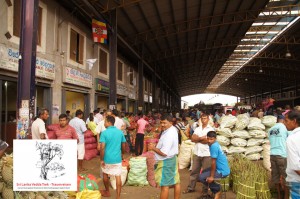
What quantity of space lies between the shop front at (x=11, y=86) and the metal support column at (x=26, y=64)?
256 centimetres

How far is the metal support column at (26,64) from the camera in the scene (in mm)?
6281

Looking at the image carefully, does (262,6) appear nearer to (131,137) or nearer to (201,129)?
(131,137)

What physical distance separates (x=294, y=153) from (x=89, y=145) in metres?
8.35

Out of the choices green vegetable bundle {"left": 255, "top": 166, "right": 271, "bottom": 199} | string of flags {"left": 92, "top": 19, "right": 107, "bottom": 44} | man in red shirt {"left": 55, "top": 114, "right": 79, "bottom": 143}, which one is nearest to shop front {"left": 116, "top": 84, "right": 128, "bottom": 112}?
string of flags {"left": 92, "top": 19, "right": 107, "bottom": 44}

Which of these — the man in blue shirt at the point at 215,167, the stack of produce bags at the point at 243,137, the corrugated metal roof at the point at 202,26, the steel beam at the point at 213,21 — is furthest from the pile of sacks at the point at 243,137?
the steel beam at the point at 213,21

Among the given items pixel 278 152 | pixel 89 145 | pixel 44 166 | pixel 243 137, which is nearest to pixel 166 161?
pixel 44 166

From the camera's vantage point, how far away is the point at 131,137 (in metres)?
13.5

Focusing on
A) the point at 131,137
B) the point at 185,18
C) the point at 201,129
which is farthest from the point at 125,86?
the point at 201,129

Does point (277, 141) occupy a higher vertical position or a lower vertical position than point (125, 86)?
lower

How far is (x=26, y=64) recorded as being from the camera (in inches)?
251

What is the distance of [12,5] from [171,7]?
385 inches

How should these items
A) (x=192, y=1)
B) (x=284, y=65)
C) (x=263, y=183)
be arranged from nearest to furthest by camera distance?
(x=263, y=183) → (x=192, y=1) → (x=284, y=65)

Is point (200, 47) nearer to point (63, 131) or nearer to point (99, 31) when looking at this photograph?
point (99, 31)

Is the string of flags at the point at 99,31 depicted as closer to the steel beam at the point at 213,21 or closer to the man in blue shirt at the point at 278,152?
the steel beam at the point at 213,21
